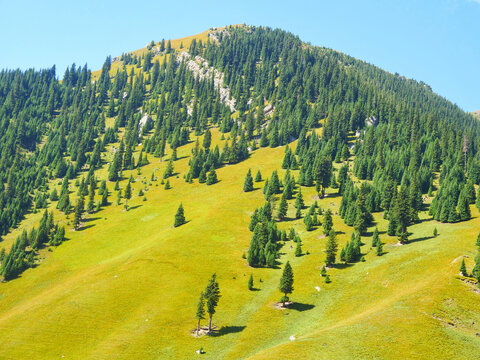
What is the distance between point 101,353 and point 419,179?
150m

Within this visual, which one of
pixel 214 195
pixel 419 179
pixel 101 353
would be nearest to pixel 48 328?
pixel 101 353

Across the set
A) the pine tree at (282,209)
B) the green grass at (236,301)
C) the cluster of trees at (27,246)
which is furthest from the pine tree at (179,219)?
the cluster of trees at (27,246)

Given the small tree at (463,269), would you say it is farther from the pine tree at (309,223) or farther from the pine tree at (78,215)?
the pine tree at (78,215)

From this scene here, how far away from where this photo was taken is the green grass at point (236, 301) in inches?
2338

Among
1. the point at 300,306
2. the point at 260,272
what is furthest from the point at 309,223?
the point at 300,306

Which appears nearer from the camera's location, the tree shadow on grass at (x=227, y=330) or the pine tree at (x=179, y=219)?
the tree shadow on grass at (x=227, y=330)

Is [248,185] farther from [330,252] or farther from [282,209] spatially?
[330,252]

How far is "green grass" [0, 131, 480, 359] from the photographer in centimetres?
5938

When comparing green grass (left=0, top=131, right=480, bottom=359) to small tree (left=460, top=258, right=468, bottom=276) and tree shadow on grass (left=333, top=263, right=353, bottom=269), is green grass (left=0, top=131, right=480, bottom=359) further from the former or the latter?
tree shadow on grass (left=333, top=263, right=353, bottom=269)

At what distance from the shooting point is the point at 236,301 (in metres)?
86.7

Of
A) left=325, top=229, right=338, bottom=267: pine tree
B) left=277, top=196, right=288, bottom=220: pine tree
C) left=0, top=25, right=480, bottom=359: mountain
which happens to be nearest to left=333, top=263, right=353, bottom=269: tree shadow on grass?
left=0, top=25, right=480, bottom=359: mountain

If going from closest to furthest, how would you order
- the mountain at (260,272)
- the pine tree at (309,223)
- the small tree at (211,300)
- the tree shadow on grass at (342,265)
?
the mountain at (260,272) < the small tree at (211,300) < the tree shadow on grass at (342,265) < the pine tree at (309,223)

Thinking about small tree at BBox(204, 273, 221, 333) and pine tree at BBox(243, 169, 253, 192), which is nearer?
small tree at BBox(204, 273, 221, 333)

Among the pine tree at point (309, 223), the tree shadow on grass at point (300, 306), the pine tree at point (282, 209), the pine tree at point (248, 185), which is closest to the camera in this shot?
the tree shadow on grass at point (300, 306)
